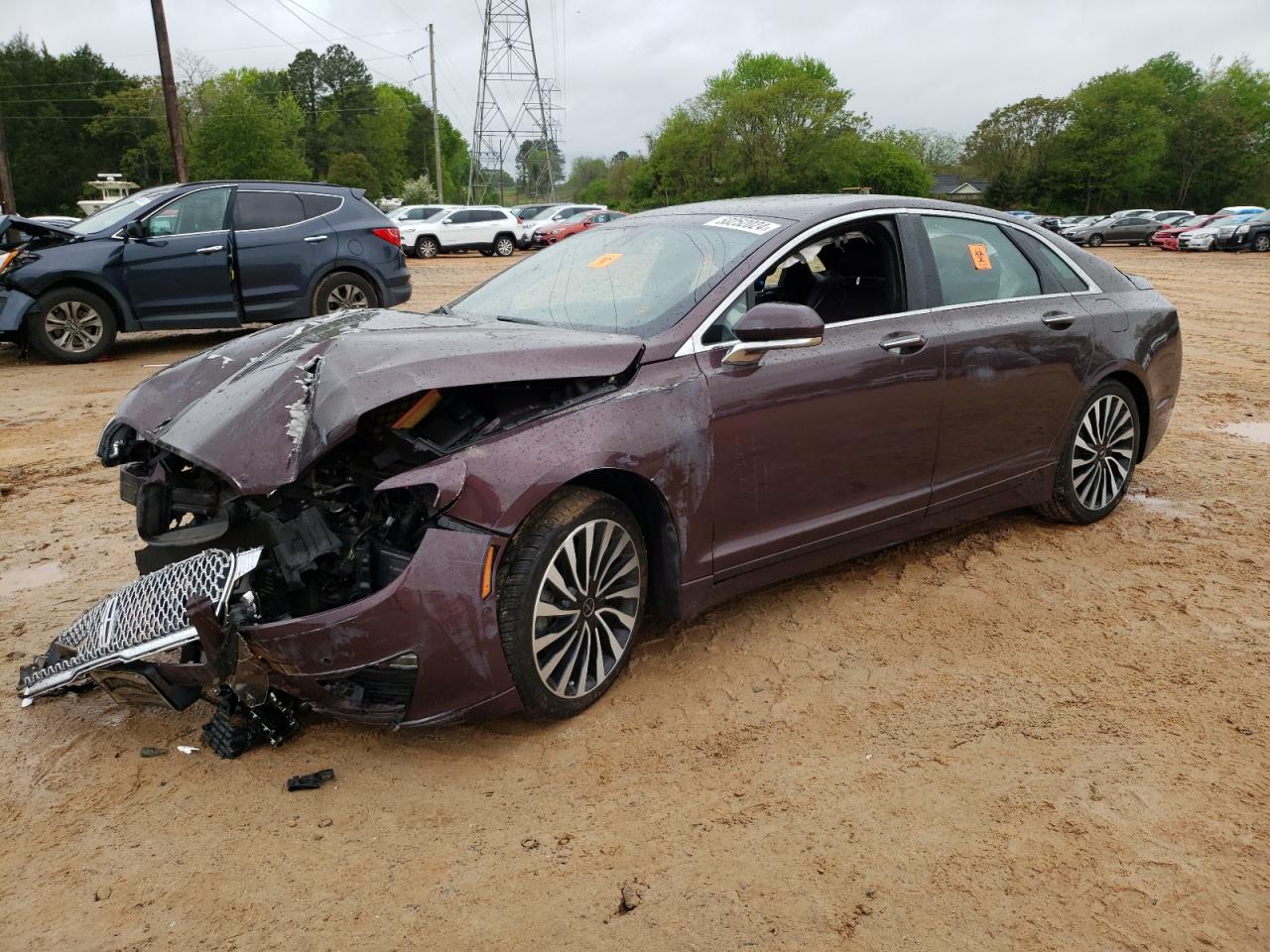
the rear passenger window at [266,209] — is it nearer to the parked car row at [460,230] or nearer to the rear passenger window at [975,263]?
the rear passenger window at [975,263]

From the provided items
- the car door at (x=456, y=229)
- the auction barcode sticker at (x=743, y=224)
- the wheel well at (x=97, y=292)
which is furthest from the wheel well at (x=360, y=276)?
the car door at (x=456, y=229)

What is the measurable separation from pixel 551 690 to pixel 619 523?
1.93 ft

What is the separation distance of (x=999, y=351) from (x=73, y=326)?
29.8ft

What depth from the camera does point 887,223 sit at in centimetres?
415

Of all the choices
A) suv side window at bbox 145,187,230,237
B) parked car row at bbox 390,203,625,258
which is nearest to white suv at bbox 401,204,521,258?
parked car row at bbox 390,203,625,258

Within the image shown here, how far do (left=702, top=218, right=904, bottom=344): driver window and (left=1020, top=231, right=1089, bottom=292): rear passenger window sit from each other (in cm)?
103

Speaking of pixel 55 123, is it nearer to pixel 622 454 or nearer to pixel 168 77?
pixel 168 77

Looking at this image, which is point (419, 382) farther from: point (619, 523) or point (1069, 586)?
point (1069, 586)

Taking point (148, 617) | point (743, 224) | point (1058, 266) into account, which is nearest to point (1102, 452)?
point (1058, 266)

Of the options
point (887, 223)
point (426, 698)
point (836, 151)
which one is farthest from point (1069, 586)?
point (836, 151)

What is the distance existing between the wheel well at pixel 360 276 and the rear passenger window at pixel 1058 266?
7800mm

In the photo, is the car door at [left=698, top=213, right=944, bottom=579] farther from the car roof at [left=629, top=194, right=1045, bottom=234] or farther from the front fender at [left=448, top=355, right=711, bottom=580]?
the car roof at [left=629, top=194, right=1045, bottom=234]

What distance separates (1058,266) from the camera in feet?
15.8

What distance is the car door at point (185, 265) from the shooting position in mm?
9711
